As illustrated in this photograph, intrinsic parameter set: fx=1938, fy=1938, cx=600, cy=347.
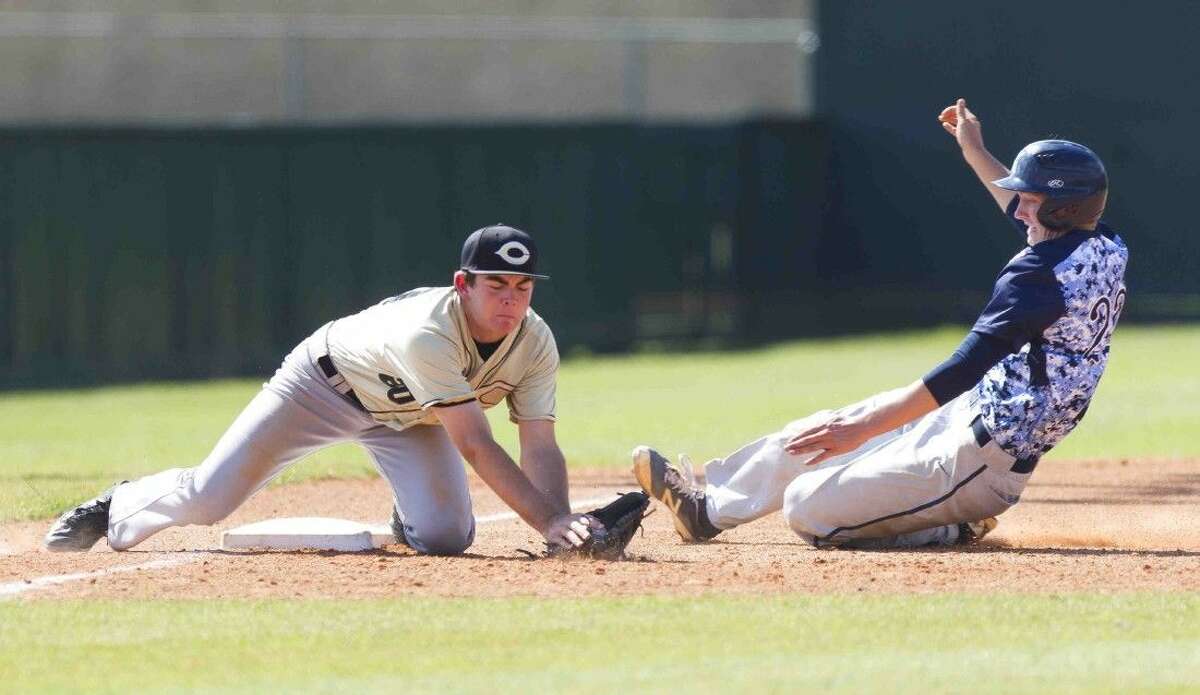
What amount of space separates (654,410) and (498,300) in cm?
844

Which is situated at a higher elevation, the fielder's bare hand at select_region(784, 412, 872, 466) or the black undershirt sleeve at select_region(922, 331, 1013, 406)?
the black undershirt sleeve at select_region(922, 331, 1013, 406)

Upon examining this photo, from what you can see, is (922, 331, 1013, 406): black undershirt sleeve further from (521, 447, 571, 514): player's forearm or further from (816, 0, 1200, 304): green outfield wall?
(816, 0, 1200, 304): green outfield wall

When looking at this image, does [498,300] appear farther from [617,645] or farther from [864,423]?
[617,645]

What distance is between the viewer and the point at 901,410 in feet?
22.3

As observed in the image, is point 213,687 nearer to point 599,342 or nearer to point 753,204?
point 599,342

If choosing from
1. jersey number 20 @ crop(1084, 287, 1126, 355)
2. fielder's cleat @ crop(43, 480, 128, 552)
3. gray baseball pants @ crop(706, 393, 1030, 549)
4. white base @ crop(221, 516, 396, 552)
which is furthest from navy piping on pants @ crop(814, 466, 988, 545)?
fielder's cleat @ crop(43, 480, 128, 552)

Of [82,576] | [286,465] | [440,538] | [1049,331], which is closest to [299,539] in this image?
[286,465]

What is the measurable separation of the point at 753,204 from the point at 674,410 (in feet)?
24.2

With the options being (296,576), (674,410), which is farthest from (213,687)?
(674,410)

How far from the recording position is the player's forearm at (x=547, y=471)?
7.59m

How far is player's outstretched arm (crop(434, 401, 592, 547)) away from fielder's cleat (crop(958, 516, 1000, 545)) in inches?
70.6

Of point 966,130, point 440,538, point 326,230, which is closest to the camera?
point 440,538

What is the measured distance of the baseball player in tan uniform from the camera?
714 cm

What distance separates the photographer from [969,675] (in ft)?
17.2
